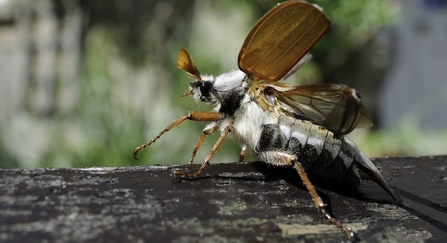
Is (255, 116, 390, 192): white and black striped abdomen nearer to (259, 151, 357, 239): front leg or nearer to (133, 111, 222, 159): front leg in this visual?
(259, 151, 357, 239): front leg

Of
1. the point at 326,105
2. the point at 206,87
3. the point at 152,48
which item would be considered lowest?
the point at 326,105

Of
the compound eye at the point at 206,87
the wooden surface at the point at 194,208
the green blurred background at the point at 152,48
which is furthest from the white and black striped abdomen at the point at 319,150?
the green blurred background at the point at 152,48

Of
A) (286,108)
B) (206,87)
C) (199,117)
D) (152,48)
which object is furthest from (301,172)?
(152,48)

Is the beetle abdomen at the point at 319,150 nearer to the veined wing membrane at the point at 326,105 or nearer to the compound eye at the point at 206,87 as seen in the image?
the veined wing membrane at the point at 326,105

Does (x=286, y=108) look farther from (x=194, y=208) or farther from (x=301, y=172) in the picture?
(x=194, y=208)

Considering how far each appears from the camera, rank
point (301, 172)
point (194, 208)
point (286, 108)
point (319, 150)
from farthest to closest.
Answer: point (286, 108), point (319, 150), point (301, 172), point (194, 208)
